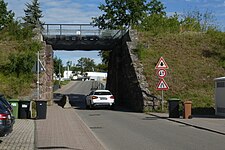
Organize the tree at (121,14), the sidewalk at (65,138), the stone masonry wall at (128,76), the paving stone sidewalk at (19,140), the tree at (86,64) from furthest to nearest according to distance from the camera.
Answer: the tree at (86,64) → the tree at (121,14) → the stone masonry wall at (128,76) → the sidewalk at (65,138) → the paving stone sidewalk at (19,140)

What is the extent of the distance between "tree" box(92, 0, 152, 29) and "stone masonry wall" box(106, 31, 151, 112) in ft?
52.4

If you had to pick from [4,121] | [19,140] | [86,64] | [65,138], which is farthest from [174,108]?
[86,64]

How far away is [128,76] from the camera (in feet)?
114

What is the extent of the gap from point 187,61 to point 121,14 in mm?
30495

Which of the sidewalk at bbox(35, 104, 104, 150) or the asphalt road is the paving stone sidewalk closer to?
the sidewalk at bbox(35, 104, 104, 150)

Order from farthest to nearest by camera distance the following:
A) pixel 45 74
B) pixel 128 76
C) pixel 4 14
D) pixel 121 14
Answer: pixel 4 14 → pixel 121 14 → pixel 45 74 → pixel 128 76

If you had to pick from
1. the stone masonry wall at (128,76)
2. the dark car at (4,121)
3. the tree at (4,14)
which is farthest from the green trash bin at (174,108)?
the tree at (4,14)

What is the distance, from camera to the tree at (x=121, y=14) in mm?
62312

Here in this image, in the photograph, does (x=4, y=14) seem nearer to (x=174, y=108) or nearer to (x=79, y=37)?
(x=79, y=37)

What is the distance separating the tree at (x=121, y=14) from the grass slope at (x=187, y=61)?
2204cm

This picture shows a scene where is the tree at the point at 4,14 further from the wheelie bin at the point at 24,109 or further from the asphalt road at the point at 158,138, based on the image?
the asphalt road at the point at 158,138

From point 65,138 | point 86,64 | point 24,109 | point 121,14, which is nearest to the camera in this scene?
point 65,138

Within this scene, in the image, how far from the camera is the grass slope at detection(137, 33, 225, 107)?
28859 millimetres

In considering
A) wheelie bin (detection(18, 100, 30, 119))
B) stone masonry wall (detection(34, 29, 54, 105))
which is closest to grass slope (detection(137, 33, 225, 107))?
stone masonry wall (detection(34, 29, 54, 105))
